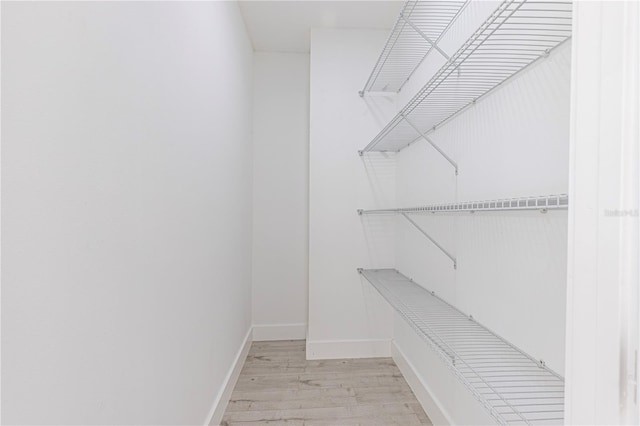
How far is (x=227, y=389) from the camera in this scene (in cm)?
182

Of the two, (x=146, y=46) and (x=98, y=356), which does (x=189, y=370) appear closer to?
(x=98, y=356)

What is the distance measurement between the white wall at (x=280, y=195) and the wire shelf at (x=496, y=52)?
1.29 meters

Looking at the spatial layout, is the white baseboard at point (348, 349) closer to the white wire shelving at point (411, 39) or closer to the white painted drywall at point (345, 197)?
the white painted drywall at point (345, 197)

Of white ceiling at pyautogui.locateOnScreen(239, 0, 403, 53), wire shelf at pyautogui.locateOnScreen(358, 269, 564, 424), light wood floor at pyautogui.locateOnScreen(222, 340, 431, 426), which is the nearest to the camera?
wire shelf at pyautogui.locateOnScreen(358, 269, 564, 424)

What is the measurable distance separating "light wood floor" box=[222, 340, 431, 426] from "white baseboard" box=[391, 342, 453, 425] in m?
0.04

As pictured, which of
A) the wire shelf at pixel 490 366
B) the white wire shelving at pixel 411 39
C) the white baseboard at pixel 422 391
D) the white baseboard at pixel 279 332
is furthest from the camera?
the white baseboard at pixel 279 332

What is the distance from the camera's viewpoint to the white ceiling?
213cm

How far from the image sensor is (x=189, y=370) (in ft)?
4.11

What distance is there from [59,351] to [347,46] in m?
2.43

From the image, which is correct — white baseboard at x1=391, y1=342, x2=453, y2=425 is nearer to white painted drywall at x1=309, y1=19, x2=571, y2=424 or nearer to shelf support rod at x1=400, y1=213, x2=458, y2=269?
white painted drywall at x1=309, y1=19, x2=571, y2=424

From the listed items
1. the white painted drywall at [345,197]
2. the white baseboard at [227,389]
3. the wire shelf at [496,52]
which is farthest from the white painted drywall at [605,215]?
the white painted drywall at [345,197]

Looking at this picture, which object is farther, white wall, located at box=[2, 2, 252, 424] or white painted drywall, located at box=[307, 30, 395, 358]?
white painted drywall, located at box=[307, 30, 395, 358]

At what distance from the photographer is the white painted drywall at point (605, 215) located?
0.36 m

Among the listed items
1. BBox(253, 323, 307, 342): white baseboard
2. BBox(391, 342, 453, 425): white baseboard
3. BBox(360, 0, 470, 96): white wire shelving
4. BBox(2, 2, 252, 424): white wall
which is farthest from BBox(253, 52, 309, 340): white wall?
BBox(2, 2, 252, 424): white wall
